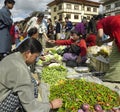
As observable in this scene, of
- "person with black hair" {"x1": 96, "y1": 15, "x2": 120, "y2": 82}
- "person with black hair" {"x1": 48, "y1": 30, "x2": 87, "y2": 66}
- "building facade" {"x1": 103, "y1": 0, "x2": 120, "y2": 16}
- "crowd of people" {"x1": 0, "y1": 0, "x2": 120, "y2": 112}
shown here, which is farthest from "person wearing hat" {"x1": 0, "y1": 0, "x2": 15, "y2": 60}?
"building facade" {"x1": 103, "y1": 0, "x2": 120, "y2": 16}

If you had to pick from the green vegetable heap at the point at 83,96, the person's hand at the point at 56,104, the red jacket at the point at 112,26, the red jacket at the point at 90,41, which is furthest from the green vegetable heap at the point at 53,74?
the person's hand at the point at 56,104

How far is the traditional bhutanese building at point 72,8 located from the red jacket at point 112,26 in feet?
206

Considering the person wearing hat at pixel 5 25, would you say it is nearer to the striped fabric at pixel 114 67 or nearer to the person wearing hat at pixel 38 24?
the person wearing hat at pixel 38 24

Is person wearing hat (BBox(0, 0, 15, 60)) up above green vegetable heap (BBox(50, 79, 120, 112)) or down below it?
above

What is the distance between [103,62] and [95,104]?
124 inches

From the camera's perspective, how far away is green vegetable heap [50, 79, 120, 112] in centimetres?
382

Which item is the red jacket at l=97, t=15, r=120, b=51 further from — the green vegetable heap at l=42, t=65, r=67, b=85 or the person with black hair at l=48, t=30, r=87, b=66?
the person with black hair at l=48, t=30, r=87, b=66

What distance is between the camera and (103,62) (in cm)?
693

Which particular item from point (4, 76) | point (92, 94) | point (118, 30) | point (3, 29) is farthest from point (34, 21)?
point (4, 76)

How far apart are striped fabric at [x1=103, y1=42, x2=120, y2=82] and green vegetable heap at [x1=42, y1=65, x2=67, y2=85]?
927 mm

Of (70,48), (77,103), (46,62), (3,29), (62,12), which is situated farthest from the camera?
(62,12)

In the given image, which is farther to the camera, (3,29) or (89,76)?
(89,76)

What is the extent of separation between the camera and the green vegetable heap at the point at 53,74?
19.8ft

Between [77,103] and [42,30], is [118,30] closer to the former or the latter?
[77,103]
